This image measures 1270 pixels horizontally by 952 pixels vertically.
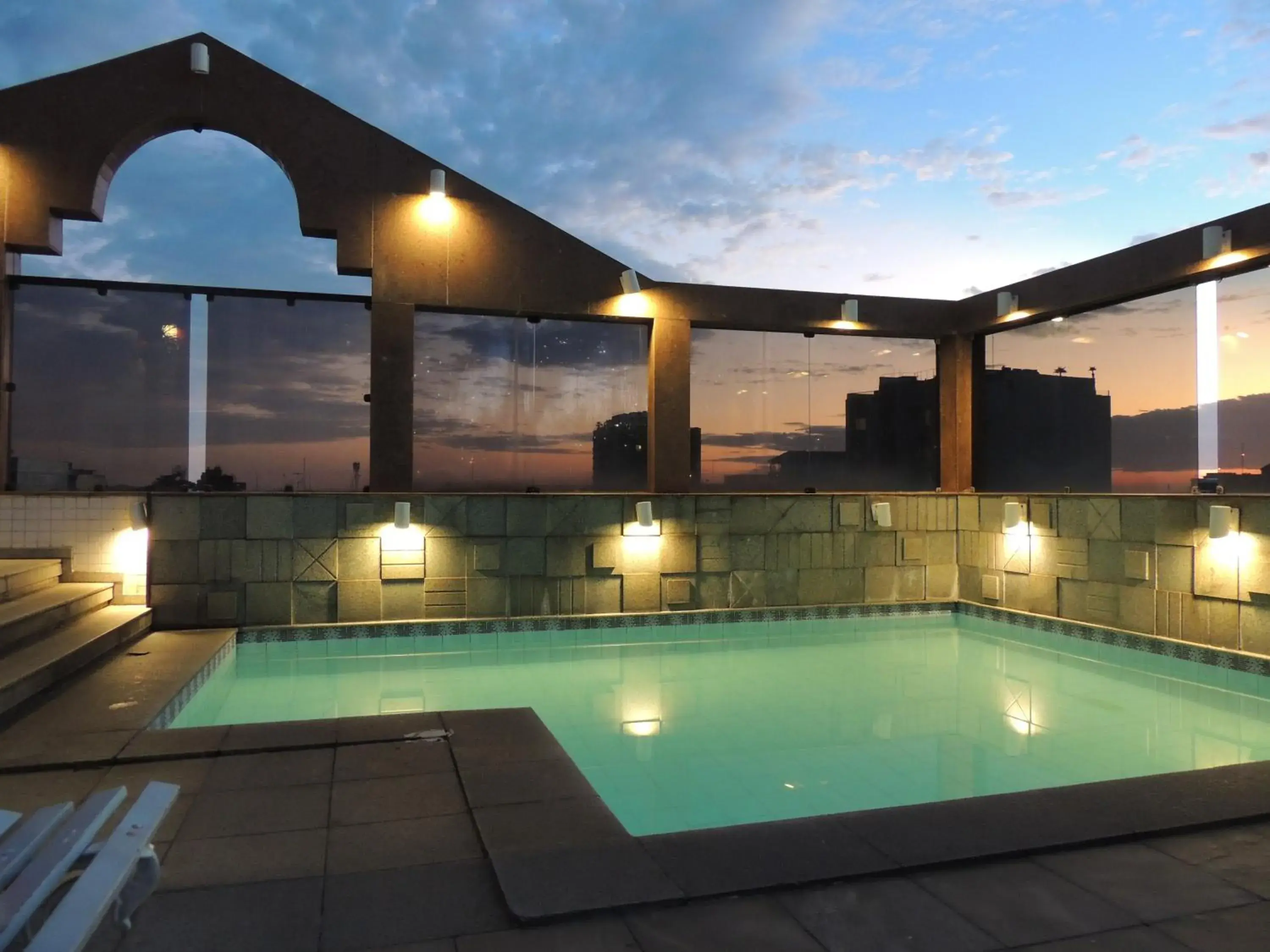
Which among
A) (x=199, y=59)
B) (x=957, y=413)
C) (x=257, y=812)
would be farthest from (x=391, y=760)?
(x=957, y=413)

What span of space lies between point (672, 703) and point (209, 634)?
4.34 metres

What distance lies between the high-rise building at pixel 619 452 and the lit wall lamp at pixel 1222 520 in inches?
210

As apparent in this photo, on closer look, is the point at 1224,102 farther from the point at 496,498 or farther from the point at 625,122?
the point at 625,122

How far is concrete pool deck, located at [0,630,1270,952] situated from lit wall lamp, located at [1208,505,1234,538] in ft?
13.0

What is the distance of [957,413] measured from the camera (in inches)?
410

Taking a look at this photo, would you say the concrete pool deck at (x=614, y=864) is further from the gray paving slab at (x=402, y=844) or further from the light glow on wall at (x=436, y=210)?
the light glow on wall at (x=436, y=210)

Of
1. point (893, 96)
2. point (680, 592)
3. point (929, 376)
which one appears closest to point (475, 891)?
point (680, 592)

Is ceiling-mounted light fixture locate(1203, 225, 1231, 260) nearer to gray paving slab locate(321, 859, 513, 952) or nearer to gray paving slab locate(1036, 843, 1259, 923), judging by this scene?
gray paving slab locate(1036, 843, 1259, 923)

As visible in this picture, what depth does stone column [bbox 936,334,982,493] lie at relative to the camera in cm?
1027

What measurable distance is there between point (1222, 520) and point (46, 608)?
942 cm

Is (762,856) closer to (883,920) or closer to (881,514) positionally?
(883,920)

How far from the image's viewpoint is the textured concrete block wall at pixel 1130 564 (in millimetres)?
6652

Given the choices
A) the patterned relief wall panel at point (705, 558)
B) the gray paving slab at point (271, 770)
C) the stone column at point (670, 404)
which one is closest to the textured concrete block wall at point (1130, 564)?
the patterned relief wall panel at point (705, 558)

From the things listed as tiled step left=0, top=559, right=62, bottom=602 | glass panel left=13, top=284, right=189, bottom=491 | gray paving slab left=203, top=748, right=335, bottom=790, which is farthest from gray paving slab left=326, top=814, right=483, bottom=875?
glass panel left=13, top=284, right=189, bottom=491
